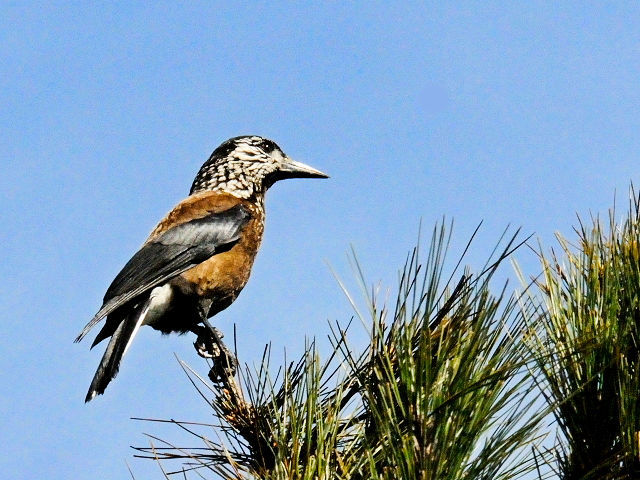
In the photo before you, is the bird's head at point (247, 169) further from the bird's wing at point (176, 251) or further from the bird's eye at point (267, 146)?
the bird's wing at point (176, 251)

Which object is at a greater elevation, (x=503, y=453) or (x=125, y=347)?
(x=125, y=347)

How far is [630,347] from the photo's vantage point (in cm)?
253

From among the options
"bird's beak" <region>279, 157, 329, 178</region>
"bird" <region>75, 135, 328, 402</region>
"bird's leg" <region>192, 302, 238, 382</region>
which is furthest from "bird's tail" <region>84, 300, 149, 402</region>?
"bird's beak" <region>279, 157, 329, 178</region>

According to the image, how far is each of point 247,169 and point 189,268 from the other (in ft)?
3.89

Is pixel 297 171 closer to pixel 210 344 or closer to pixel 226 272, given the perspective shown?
pixel 226 272

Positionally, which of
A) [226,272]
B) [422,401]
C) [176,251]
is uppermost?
[176,251]

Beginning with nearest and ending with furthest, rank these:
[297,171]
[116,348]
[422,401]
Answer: [422,401], [116,348], [297,171]

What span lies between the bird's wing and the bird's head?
0.49 metres

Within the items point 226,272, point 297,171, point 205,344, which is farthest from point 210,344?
point 297,171

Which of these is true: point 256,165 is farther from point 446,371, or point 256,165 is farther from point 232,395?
point 446,371

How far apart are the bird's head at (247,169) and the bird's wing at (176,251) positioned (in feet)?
1.60

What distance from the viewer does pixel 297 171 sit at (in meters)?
6.56

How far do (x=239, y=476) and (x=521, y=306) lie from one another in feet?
2.93

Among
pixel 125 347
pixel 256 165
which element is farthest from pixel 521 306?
pixel 256 165
